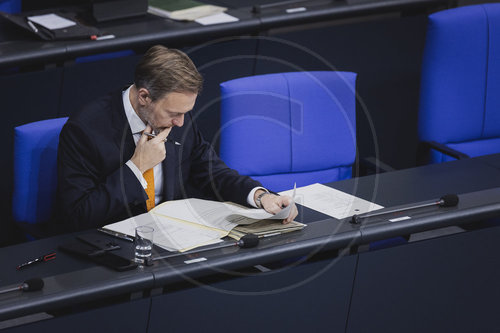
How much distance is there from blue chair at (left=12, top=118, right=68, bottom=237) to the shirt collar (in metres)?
0.23

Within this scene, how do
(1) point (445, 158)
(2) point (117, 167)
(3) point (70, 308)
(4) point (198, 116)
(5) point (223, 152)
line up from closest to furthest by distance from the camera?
(3) point (70, 308)
(2) point (117, 167)
(5) point (223, 152)
(1) point (445, 158)
(4) point (198, 116)

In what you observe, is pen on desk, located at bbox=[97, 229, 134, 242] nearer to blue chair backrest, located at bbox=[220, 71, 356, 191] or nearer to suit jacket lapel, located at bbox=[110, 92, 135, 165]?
suit jacket lapel, located at bbox=[110, 92, 135, 165]

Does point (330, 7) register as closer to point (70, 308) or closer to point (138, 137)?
point (138, 137)

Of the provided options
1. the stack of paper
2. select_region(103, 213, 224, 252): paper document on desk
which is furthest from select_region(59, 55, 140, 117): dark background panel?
select_region(103, 213, 224, 252): paper document on desk

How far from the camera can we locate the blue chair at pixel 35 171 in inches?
110

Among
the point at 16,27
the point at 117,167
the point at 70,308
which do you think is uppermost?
the point at 16,27

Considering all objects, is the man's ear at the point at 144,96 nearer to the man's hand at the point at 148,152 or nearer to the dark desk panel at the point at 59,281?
the man's hand at the point at 148,152

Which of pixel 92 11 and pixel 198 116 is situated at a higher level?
pixel 92 11

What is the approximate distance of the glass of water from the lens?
237 cm

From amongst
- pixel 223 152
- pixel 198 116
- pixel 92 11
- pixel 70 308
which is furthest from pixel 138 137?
pixel 92 11

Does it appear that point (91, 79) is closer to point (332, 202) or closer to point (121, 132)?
point (121, 132)

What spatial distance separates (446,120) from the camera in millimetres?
3701

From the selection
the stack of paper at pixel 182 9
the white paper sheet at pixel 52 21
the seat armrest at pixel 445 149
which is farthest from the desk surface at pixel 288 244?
the white paper sheet at pixel 52 21

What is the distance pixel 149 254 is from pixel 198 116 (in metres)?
1.63
